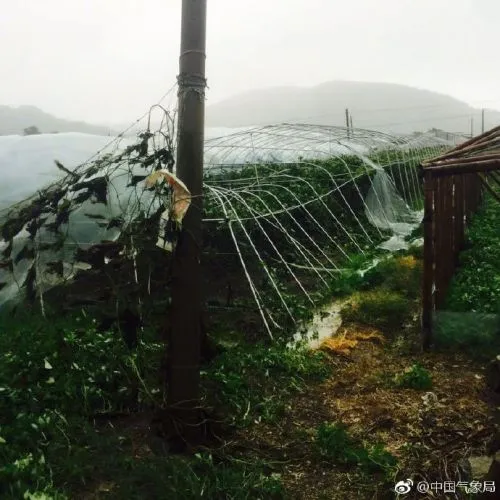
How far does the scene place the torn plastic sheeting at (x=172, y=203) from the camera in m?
3.20

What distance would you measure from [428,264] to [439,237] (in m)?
0.77

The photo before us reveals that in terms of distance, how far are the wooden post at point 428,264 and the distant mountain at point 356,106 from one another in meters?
91.4

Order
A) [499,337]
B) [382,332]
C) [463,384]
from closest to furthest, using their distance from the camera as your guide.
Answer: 1. [463,384]
2. [499,337]
3. [382,332]

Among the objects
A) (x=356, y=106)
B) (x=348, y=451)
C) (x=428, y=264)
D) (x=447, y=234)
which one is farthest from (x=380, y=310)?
(x=356, y=106)

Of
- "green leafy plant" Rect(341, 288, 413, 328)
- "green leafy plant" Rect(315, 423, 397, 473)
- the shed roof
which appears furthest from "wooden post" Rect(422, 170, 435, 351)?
"green leafy plant" Rect(315, 423, 397, 473)

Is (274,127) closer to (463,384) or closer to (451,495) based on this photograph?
(463,384)

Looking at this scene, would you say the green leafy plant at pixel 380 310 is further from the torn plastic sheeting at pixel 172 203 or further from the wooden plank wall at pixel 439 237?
the torn plastic sheeting at pixel 172 203

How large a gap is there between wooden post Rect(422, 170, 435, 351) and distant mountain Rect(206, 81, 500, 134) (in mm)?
91410

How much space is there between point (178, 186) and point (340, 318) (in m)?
4.08

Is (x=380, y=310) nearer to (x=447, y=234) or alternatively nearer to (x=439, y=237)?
(x=439, y=237)

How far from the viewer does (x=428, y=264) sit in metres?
5.82

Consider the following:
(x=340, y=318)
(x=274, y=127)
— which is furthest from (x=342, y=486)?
(x=274, y=127)

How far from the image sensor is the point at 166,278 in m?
3.57

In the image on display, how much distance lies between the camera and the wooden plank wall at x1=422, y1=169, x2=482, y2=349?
18.7 feet
